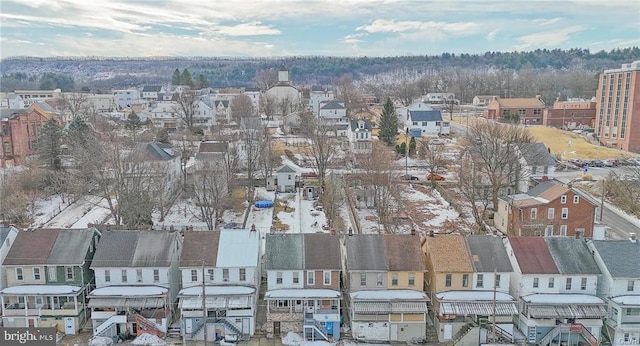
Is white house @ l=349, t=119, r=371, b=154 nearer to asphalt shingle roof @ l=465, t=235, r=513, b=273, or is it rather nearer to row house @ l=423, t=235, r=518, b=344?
asphalt shingle roof @ l=465, t=235, r=513, b=273

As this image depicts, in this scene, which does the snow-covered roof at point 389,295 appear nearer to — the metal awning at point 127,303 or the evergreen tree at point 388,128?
the metal awning at point 127,303

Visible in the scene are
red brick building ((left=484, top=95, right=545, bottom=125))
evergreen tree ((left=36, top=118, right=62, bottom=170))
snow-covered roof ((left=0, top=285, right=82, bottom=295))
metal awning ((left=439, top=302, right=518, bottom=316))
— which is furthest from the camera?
red brick building ((left=484, top=95, right=545, bottom=125))

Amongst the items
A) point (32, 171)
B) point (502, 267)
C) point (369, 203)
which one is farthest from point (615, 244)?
point (32, 171)

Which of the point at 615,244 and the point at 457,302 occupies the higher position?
the point at 615,244

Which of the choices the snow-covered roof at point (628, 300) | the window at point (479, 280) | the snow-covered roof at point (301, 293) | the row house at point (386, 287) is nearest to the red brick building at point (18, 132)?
the snow-covered roof at point (301, 293)

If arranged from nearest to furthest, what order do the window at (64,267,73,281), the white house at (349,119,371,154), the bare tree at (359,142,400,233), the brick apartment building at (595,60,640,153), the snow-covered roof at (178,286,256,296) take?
1. the snow-covered roof at (178,286,256,296)
2. the window at (64,267,73,281)
3. the bare tree at (359,142,400,233)
4. the white house at (349,119,371,154)
5. the brick apartment building at (595,60,640,153)

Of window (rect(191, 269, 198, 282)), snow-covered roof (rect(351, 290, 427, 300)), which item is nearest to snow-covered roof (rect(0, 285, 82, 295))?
window (rect(191, 269, 198, 282))

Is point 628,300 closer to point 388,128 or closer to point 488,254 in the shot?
point 488,254

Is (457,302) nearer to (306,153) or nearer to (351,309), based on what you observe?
(351,309)
